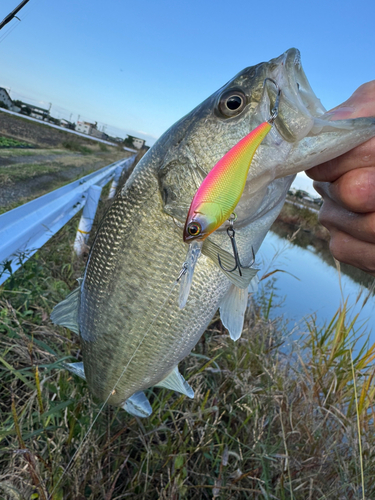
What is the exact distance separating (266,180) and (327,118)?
31 centimetres

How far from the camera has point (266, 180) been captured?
1258mm

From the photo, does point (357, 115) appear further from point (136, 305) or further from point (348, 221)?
point (136, 305)

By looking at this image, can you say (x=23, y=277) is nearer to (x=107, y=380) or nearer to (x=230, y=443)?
(x=107, y=380)

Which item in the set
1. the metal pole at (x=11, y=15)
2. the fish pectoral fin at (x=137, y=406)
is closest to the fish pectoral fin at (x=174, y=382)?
the fish pectoral fin at (x=137, y=406)

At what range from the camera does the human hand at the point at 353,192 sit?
121 cm

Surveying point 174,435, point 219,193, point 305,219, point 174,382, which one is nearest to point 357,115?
point 219,193

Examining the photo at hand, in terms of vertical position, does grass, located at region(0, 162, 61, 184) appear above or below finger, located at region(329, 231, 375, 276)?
below

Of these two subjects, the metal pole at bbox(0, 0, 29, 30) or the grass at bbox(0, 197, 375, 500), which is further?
the metal pole at bbox(0, 0, 29, 30)

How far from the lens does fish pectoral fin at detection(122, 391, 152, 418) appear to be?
1.73m

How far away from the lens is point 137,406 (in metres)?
1.75

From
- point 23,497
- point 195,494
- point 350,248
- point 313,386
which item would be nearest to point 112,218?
point 350,248

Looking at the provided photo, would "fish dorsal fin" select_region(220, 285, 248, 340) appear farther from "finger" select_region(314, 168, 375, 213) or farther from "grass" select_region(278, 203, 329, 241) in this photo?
"grass" select_region(278, 203, 329, 241)

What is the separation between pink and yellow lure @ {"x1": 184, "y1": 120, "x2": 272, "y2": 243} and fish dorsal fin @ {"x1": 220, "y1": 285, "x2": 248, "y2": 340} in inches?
32.9

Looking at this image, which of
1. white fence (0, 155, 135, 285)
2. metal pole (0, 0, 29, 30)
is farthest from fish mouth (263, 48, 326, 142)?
metal pole (0, 0, 29, 30)
